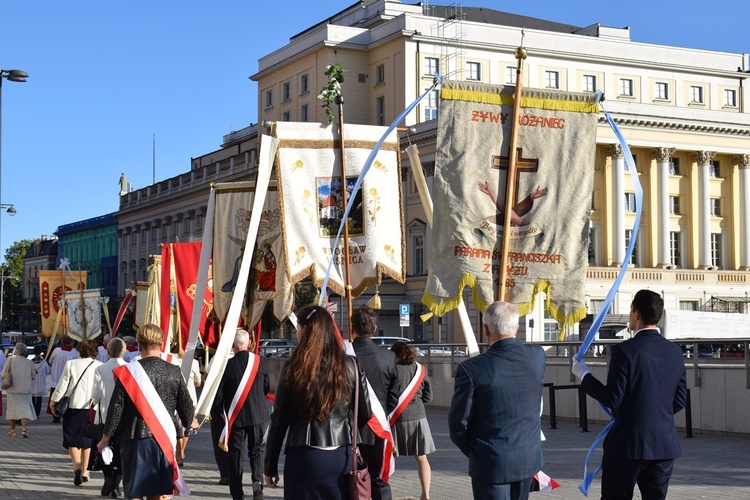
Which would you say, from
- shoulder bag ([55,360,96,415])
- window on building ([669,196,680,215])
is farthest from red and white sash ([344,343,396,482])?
window on building ([669,196,680,215])

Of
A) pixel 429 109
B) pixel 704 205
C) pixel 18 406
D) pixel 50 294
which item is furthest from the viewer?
pixel 704 205

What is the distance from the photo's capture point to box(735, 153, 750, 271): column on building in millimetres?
74938

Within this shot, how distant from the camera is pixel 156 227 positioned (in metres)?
103

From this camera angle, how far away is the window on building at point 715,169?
2963 inches

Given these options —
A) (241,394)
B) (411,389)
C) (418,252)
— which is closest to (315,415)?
(411,389)

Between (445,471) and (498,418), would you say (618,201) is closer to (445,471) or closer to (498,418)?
(445,471)

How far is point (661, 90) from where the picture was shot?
79.9m

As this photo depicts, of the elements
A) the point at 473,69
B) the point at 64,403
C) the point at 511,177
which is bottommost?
the point at 64,403

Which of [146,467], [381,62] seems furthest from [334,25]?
[146,467]

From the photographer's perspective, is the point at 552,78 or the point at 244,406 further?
the point at 552,78

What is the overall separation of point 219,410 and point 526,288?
3.56m

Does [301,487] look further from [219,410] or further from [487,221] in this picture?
[219,410]

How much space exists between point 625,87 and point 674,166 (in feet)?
22.9

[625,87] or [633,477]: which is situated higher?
[625,87]
